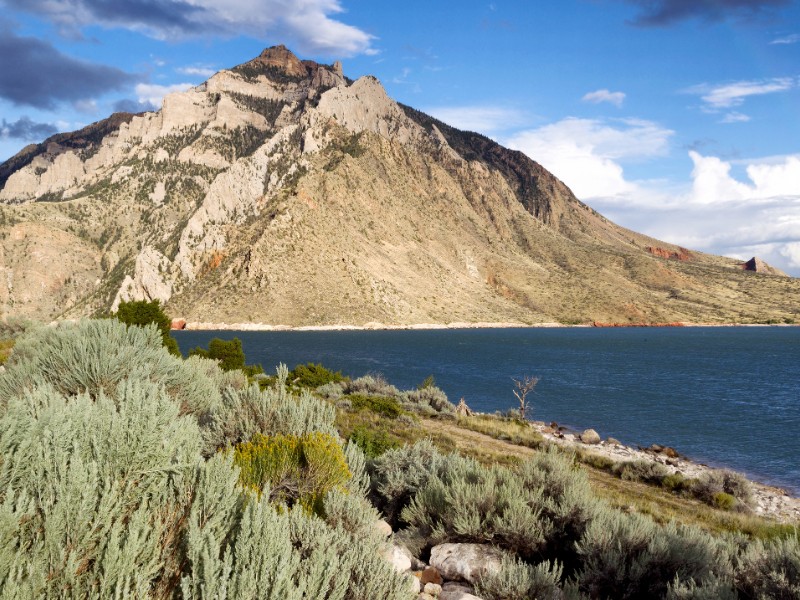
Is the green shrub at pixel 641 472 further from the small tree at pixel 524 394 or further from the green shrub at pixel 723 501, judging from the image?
the small tree at pixel 524 394

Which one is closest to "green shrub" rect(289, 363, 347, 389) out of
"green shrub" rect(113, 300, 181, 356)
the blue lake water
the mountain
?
"green shrub" rect(113, 300, 181, 356)

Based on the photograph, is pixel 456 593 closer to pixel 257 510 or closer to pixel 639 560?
pixel 639 560

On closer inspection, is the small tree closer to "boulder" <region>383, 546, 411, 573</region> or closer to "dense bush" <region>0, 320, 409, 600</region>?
"boulder" <region>383, 546, 411, 573</region>

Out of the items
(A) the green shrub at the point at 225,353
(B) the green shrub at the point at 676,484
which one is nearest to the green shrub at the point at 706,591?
(B) the green shrub at the point at 676,484

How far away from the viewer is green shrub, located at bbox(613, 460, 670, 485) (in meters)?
17.0

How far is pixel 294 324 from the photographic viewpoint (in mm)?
97438

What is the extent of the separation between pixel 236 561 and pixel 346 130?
154 meters

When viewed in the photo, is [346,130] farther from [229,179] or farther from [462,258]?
[462,258]

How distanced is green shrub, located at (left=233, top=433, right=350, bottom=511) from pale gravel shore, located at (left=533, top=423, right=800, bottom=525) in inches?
582

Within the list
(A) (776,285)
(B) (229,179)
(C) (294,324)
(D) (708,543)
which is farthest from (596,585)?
(A) (776,285)

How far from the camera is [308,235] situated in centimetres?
10825

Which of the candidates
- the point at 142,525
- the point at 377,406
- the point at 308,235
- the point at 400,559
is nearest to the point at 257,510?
the point at 142,525

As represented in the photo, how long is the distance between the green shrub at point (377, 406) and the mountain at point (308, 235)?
255ft

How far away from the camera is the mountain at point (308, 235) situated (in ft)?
348
